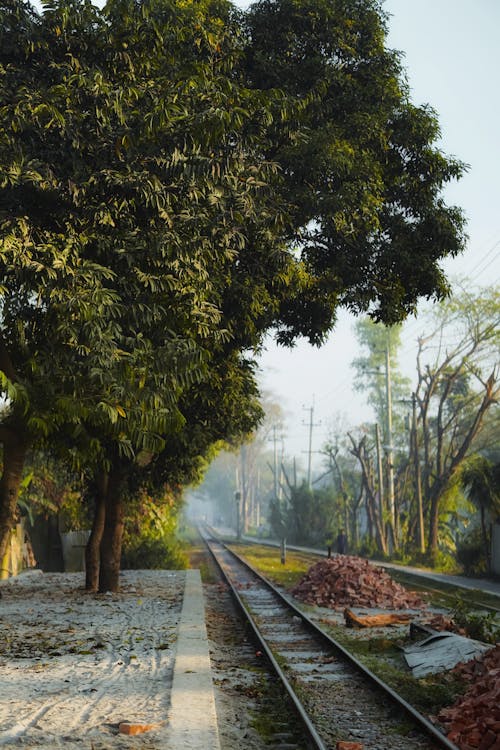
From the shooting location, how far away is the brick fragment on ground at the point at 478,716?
6828 millimetres

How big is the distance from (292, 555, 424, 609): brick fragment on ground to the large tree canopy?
8.15 meters

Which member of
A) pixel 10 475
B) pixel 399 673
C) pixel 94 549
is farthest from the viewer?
pixel 94 549

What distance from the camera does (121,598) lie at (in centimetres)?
1819

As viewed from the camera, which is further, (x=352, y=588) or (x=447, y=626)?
(x=352, y=588)

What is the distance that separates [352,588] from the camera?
772 inches

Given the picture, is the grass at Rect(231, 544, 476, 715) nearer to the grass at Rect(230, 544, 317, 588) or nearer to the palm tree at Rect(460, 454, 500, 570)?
the palm tree at Rect(460, 454, 500, 570)

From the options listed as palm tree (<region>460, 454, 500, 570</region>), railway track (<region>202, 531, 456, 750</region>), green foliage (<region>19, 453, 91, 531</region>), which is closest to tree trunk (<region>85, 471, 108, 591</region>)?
green foliage (<region>19, 453, 91, 531</region>)

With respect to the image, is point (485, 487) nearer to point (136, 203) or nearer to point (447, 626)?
point (447, 626)

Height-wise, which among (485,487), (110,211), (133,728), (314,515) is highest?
(110,211)

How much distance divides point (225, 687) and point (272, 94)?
894cm

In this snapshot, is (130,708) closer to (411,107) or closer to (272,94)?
(272,94)

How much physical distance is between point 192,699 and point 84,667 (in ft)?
8.53

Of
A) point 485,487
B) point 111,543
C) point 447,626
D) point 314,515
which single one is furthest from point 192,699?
point 314,515

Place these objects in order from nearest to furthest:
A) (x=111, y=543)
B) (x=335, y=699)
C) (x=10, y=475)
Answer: (x=335, y=699), (x=10, y=475), (x=111, y=543)
